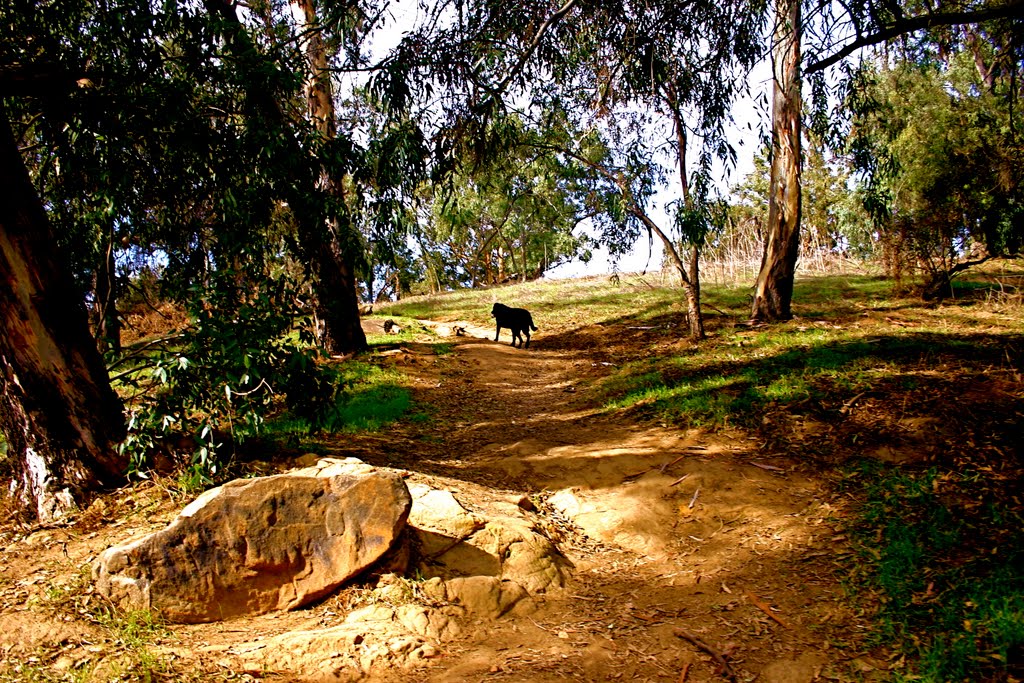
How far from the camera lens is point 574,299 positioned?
21703mm

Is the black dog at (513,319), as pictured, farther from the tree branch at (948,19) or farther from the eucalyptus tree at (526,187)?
the tree branch at (948,19)

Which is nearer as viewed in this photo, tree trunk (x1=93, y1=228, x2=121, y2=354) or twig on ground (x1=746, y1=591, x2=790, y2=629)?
twig on ground (x1=746, y1=591, x2=790, y2=629)

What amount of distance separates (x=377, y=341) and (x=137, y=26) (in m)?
9.27

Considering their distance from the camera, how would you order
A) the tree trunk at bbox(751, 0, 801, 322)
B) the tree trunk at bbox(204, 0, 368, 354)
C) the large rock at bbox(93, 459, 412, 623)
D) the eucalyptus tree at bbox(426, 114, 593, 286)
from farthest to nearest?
the tree trunk at bbox(751, 0, 801, 322), the eucalyptus tree at bbox(426, 114, 593, 286), the tree trunk at bbox(204, 0, 368, 354), the large rock at bbox(93, 459, 412, 623)

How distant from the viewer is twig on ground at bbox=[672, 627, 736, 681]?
339cm

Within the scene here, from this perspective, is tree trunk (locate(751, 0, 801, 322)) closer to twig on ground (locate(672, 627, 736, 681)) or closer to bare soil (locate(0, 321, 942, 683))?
bare soil (locate(0, 321, 942, 683))

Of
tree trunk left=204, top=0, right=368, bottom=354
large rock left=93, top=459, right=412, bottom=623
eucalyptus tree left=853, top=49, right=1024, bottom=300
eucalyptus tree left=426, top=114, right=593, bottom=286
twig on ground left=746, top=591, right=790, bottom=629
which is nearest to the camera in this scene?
large rock left=93, top=459, right=412, bottom=623

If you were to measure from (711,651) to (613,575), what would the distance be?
109 centimetres

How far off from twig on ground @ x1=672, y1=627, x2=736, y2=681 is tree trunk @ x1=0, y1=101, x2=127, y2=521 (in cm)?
428

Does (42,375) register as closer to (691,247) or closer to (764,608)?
(764,608)

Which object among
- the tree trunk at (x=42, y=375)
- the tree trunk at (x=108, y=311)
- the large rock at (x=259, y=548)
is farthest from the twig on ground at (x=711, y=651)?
the tree trunk at (x=108, y=311)

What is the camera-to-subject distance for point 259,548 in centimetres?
385

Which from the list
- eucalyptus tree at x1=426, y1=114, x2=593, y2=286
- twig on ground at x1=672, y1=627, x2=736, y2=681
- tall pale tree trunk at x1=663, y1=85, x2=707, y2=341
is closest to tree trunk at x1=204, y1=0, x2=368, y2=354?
eucalyptus tree at x1=426, y1=114, x2=593, y2=286

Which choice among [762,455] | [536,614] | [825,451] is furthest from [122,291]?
[825,451]
